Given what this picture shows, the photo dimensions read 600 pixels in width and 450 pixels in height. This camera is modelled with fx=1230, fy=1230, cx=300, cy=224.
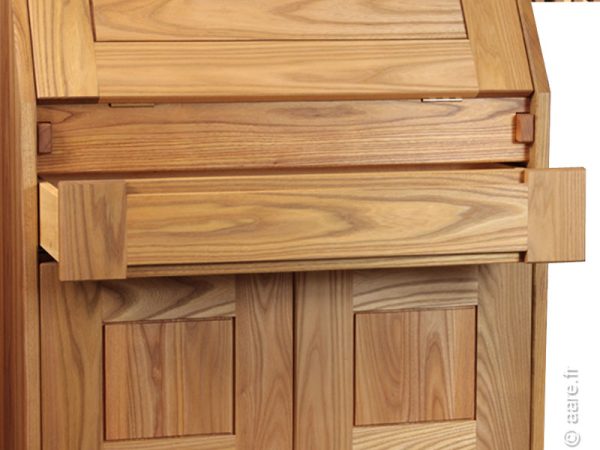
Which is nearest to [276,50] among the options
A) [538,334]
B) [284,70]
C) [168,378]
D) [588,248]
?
[284,70]

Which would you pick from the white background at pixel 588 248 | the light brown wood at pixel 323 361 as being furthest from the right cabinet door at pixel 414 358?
the white background at pixel 588 248

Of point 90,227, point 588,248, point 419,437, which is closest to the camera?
point 90,227

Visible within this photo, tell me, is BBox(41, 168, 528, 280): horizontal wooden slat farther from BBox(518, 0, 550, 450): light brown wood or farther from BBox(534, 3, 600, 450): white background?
BBox(534, 3, 600, 450): white background

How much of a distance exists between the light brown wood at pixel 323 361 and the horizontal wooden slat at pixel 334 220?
21 cm

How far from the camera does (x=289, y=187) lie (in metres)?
1.83

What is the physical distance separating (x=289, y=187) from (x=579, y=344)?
101 centimetres

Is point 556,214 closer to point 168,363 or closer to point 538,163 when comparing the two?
point 538,163

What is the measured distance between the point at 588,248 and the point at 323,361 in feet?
2.75

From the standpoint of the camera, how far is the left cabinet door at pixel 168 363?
1.89 meters

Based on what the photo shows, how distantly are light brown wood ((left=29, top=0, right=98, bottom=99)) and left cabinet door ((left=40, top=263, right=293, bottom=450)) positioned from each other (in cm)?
27

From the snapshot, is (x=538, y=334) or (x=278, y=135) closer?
(x=278, y=135)

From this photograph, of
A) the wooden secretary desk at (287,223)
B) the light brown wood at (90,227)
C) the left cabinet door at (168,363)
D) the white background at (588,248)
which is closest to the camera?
the light brown wood at (90,227)

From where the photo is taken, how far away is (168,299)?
1.92 metres

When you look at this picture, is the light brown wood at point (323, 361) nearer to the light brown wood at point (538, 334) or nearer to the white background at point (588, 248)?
the light brown wood at point (538, 334)
